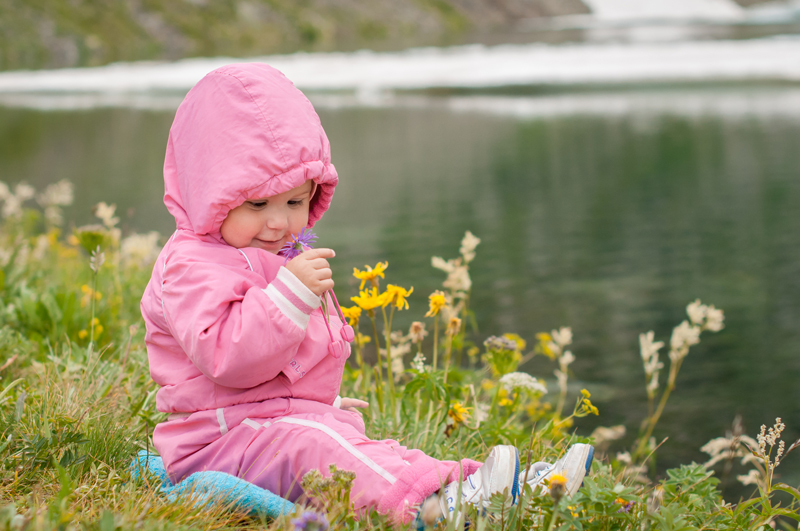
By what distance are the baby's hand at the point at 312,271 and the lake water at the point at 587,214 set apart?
9.90ft

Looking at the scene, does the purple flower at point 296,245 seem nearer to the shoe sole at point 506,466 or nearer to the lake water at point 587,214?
the shoe sole at point 506,466

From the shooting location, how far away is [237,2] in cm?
7144

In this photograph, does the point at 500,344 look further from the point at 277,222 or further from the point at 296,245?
the point at 277,222

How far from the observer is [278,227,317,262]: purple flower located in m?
2.65

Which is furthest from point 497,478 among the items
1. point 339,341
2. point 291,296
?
point 291,296

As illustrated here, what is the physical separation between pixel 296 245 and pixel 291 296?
1.06 feet

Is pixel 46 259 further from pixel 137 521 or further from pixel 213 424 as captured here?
pixel 137 521

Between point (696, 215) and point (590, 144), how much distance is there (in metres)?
9.15

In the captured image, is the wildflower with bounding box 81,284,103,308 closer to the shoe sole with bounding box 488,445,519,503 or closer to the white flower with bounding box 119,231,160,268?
the white flower with bounding box 119,231,160,268

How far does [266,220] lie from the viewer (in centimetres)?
261

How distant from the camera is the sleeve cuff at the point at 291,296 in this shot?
2400mm

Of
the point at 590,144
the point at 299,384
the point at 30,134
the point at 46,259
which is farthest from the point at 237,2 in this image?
the point at 299,384

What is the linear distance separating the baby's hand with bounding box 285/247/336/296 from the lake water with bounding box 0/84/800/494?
3.02 m

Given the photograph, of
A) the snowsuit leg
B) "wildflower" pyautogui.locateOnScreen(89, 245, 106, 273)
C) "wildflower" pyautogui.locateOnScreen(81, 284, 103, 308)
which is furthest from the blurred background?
the snowsuit leg
